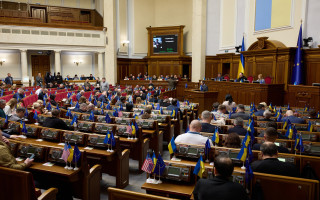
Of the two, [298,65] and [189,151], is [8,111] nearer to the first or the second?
[189,151]

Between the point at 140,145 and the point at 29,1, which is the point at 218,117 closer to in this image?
Answer: the point at 140,145

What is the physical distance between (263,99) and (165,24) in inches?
517

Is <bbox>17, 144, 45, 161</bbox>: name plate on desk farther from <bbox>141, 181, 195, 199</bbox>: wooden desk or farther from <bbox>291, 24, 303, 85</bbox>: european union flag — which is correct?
<bbox>291, 24, 303, 85</bbox>: european union flag

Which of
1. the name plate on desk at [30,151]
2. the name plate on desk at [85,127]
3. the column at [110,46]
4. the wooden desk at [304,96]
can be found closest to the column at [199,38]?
the column at [110,46]

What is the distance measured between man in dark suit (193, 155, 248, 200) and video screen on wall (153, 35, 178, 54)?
1786cm

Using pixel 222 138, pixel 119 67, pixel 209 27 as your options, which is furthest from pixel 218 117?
pixel 119 67

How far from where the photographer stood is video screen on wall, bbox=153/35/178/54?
1952cm

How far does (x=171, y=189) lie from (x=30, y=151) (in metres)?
2.28

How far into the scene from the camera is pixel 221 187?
2146mm

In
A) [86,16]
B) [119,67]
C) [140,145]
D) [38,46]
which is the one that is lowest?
[140,145]

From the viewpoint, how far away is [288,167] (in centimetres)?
277

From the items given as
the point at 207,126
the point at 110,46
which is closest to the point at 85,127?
the point at 207,126

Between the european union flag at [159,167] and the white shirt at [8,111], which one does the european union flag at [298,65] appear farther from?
the white shirt at [8,111]

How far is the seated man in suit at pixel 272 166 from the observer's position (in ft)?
9.05
